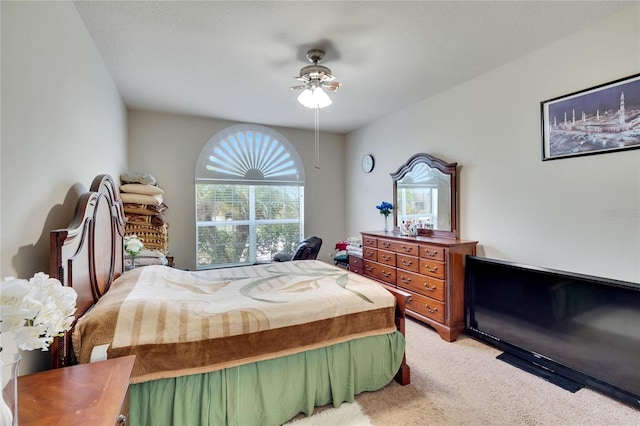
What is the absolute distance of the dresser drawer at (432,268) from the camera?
9.39ft

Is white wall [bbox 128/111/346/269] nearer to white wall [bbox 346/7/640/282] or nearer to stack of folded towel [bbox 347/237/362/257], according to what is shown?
stack of folded towel [bbox 347/237/362/257]

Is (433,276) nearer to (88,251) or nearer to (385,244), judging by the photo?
(385,244)

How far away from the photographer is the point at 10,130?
3.94 ft

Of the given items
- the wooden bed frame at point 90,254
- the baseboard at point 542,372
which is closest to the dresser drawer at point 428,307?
the baseboard at point 542,372

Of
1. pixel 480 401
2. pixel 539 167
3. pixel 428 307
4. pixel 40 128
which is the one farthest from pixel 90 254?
pixel 539 167

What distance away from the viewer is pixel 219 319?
5.34 ft

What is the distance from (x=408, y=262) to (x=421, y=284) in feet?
0.91

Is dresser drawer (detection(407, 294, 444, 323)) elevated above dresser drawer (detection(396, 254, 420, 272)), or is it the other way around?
dresser drawer (detection(396, 254, 420, 272))

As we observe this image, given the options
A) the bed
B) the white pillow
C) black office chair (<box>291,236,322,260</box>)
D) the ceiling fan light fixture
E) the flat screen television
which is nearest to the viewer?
the bed

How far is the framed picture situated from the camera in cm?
197

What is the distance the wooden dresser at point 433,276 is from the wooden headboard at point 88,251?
2.79m

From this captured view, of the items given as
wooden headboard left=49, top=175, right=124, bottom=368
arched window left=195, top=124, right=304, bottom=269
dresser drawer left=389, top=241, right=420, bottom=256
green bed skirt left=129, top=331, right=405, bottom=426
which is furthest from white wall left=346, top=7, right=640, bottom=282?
wooden headboard left=49, top=175, right=124, bottom=368

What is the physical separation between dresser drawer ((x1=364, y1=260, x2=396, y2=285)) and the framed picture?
191 centimetres

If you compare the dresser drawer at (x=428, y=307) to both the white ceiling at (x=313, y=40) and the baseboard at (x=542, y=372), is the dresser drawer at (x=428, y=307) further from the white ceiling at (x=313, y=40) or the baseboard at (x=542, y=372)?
the white ceiling at (x=313, y=40)
